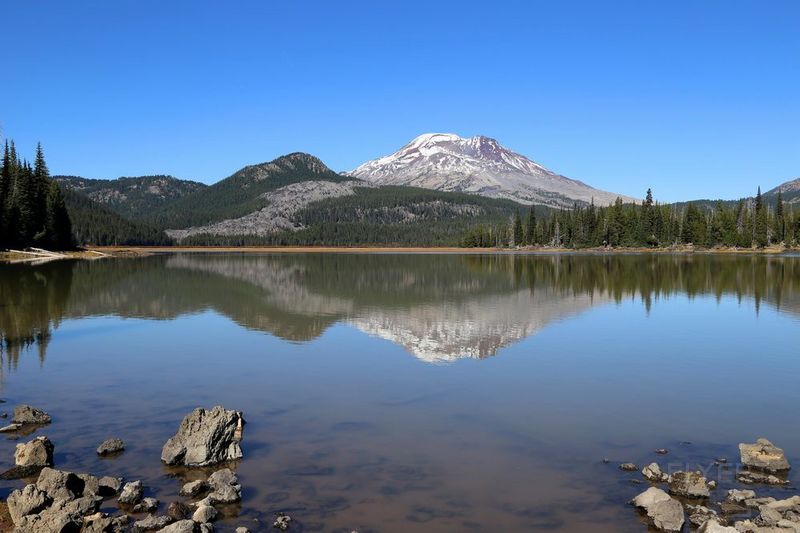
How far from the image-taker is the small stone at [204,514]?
12922 millimetres

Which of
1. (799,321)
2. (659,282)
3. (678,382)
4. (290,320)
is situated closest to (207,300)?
(290,320)

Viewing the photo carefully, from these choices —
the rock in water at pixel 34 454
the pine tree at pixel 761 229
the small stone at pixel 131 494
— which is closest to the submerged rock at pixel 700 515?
the small stone at pixel 131 494

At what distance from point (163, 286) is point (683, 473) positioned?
63.9 m

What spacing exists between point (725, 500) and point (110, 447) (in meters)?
15.1

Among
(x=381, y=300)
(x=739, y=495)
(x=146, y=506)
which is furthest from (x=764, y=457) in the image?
(x=381, y=300)

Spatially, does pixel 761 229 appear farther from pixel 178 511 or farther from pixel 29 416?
pixel 178 511

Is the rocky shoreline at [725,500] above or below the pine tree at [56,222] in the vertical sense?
below

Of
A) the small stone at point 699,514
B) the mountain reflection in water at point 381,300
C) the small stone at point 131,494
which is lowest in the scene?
the small stone at point 699,514

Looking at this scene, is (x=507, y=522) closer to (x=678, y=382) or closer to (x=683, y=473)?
(x=683, y=473)

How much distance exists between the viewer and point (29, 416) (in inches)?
752

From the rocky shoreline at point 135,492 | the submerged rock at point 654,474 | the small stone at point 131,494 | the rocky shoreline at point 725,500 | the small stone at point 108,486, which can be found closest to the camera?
the rocky shoreline at point 135,492

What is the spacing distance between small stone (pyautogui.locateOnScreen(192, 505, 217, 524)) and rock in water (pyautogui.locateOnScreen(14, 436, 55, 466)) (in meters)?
5.25

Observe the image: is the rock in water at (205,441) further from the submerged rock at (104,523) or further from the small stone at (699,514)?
the small stone at (699,514)

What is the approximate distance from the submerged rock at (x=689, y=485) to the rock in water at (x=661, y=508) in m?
0.96
